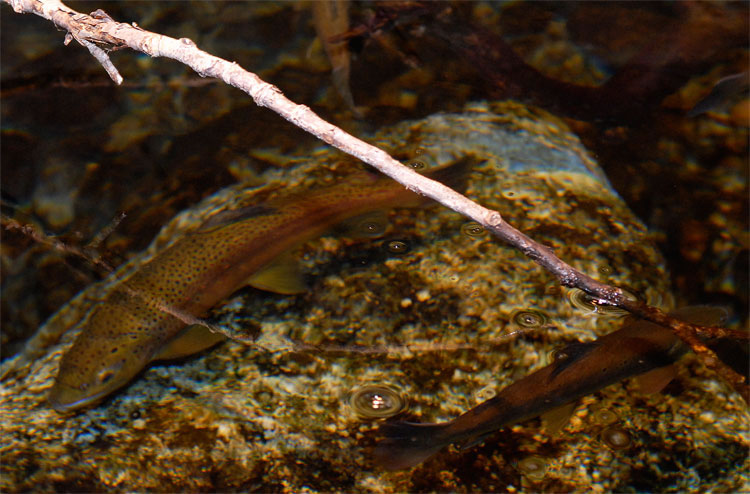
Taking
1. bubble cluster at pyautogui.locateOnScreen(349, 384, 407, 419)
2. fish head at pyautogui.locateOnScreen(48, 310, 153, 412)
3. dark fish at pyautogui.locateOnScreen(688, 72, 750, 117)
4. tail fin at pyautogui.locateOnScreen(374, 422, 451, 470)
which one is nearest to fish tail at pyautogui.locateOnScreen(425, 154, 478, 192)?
bubble cluster at pyautogui.locateOnScreen(349, 384, 407, 419)

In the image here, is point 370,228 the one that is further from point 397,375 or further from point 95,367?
point 95,367

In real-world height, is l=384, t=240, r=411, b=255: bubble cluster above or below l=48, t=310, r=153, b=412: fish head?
below

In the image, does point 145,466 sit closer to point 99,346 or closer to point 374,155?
point 99,346

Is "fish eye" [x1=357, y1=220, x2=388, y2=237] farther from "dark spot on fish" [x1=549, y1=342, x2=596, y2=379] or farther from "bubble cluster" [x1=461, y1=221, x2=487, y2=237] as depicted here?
"dark spot on fish" [x1=549, y1=342, x2=596, y2=379]

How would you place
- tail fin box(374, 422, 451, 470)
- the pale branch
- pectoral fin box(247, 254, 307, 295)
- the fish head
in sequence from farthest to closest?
pectoral fin box(247, 254, 307, 295) < the fish head < tail fin box(374, 422, 451, 470) < the pale branch

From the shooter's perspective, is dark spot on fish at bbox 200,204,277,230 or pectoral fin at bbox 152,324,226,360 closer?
pectoral fin at bbox 152,324,226,360

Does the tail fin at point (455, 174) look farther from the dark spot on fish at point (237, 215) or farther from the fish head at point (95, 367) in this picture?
the fish head at point (95, 367)

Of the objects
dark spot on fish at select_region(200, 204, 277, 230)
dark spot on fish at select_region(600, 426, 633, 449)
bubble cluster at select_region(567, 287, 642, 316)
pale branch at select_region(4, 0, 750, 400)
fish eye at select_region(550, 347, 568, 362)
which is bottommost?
dark spot on fish at select_region(600, 426, 633, 449)

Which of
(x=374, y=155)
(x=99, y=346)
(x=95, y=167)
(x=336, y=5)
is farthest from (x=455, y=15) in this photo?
(x=99, y=346)

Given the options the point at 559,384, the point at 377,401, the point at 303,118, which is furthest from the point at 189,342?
the point at 559,384
